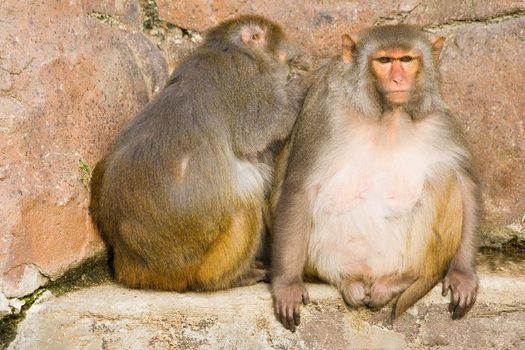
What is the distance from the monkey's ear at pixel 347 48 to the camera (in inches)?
221

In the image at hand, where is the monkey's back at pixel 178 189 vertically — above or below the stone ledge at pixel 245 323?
above

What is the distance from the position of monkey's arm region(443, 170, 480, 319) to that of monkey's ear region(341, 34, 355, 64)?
0.99 m

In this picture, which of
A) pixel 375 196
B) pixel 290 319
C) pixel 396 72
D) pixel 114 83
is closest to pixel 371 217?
pixel 375 196

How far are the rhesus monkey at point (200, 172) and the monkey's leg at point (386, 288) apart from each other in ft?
2.53

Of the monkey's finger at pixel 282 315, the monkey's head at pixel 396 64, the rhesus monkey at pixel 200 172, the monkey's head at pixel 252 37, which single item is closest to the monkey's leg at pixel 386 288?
the monkey's finger at pixel 282 315

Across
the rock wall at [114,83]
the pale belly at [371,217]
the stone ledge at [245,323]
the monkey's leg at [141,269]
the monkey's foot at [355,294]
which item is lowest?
the stone ledge at [245,323]

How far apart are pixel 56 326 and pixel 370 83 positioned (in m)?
2.31

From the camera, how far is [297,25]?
6.66m

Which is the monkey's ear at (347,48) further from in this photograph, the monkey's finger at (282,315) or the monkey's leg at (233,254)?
the monkey's finger at (282,315)

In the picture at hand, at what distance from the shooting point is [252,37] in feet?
20.5

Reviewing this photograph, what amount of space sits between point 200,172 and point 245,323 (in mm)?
945

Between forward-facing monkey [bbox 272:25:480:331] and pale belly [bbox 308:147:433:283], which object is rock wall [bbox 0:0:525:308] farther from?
pale belly [bbox 308:147:433:283]

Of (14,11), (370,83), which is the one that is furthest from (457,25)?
(14,11)

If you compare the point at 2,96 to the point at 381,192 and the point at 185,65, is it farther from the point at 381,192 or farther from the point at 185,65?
the point at 381,192
